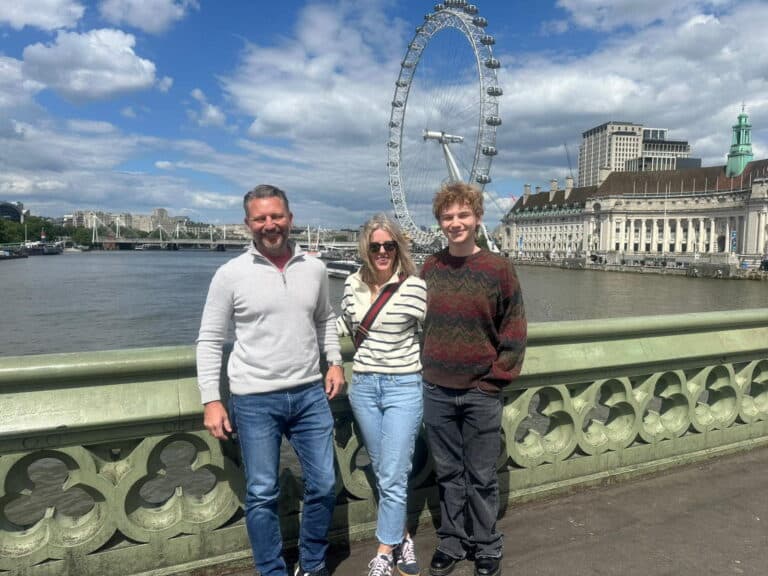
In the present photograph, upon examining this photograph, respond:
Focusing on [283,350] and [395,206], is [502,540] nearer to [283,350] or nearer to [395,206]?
[283,350]

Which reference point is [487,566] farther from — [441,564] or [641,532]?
[641,532]

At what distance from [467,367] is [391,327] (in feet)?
1.19

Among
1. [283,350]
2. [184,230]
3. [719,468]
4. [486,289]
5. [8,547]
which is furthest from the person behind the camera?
[184,230]

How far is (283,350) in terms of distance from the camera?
2424mm

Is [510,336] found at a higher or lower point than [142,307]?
higher

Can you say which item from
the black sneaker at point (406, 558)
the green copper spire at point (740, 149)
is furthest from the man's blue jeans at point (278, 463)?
the green copper spire at point (740, 149)

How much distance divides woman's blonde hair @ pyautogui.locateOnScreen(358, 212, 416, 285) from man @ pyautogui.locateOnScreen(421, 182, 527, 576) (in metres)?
0.13

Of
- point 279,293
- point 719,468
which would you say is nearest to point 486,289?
point 279,293

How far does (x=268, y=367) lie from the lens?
7.91 ft

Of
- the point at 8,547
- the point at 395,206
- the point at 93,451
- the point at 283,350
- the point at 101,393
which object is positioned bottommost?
the point at 8,547

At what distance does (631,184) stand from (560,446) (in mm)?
131312

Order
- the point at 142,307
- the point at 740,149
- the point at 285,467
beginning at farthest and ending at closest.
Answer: the point at 740,149 < the point at 142,307 < the point at 285,467

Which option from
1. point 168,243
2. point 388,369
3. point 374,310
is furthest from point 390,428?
point 168,243

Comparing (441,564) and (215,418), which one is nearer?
(215,418)
